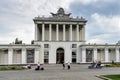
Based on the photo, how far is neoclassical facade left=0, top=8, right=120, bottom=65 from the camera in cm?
6806

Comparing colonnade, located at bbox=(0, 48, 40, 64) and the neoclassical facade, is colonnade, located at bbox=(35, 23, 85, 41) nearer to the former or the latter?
the neoclassical facade

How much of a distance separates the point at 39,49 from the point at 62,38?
9.98m

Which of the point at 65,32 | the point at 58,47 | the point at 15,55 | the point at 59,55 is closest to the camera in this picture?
the point at 15,55

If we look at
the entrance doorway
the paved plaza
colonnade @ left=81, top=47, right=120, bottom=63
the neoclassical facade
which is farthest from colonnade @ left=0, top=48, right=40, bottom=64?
the paved plaza

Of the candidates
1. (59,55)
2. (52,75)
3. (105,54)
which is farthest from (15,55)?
(52,75)

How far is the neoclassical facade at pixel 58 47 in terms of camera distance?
6806 centimetres

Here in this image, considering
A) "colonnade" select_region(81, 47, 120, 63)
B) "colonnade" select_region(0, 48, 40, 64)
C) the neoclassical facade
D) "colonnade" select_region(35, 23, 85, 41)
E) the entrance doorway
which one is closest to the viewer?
"colonnade" select_region(0, 48, 40, 64)

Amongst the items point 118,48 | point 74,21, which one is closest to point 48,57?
point 74,21

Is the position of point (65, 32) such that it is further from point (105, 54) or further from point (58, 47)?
point (105, 54)

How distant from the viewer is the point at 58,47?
73.4m

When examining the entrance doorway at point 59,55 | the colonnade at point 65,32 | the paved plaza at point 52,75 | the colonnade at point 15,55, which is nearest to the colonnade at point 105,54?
the colonnade at point 65,32

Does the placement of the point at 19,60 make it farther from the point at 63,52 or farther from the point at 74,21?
the point at 74,21

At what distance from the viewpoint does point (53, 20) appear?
2918 inches

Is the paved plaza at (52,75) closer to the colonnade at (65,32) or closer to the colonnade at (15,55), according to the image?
the colonnade at (15,55)
